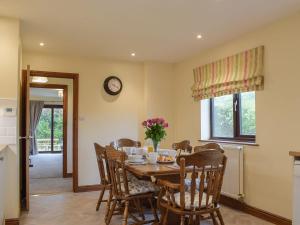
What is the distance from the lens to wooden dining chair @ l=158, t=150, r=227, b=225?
98.0 inches

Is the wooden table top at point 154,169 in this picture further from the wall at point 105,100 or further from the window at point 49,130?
the window at point 49,130

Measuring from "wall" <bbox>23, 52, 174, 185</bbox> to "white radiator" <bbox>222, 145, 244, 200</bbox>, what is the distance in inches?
70.6

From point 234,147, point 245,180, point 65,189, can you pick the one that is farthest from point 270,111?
point 65,189

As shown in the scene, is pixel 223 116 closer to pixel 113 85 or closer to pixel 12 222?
pixel 113 85

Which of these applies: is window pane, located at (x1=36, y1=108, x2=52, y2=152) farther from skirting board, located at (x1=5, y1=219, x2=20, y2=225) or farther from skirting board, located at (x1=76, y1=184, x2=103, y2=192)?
skirting board, located at (x1=5, y1=219, x2=20, y2=225)

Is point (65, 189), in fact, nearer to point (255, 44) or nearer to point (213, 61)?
point (213, 61)

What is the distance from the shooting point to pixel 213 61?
4617mm

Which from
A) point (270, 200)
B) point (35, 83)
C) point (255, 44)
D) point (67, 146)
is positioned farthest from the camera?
point (67, 146)

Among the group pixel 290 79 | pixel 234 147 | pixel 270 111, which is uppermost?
pixel 290 79

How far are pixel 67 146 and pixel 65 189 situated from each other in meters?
1.61

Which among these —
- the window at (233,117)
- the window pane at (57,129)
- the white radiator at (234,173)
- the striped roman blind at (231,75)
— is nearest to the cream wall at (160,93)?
the striped roman blind at (231,75)

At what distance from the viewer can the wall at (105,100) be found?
16.9 ft

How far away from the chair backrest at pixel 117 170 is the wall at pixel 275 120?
1.79 m

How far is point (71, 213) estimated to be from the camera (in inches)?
150
